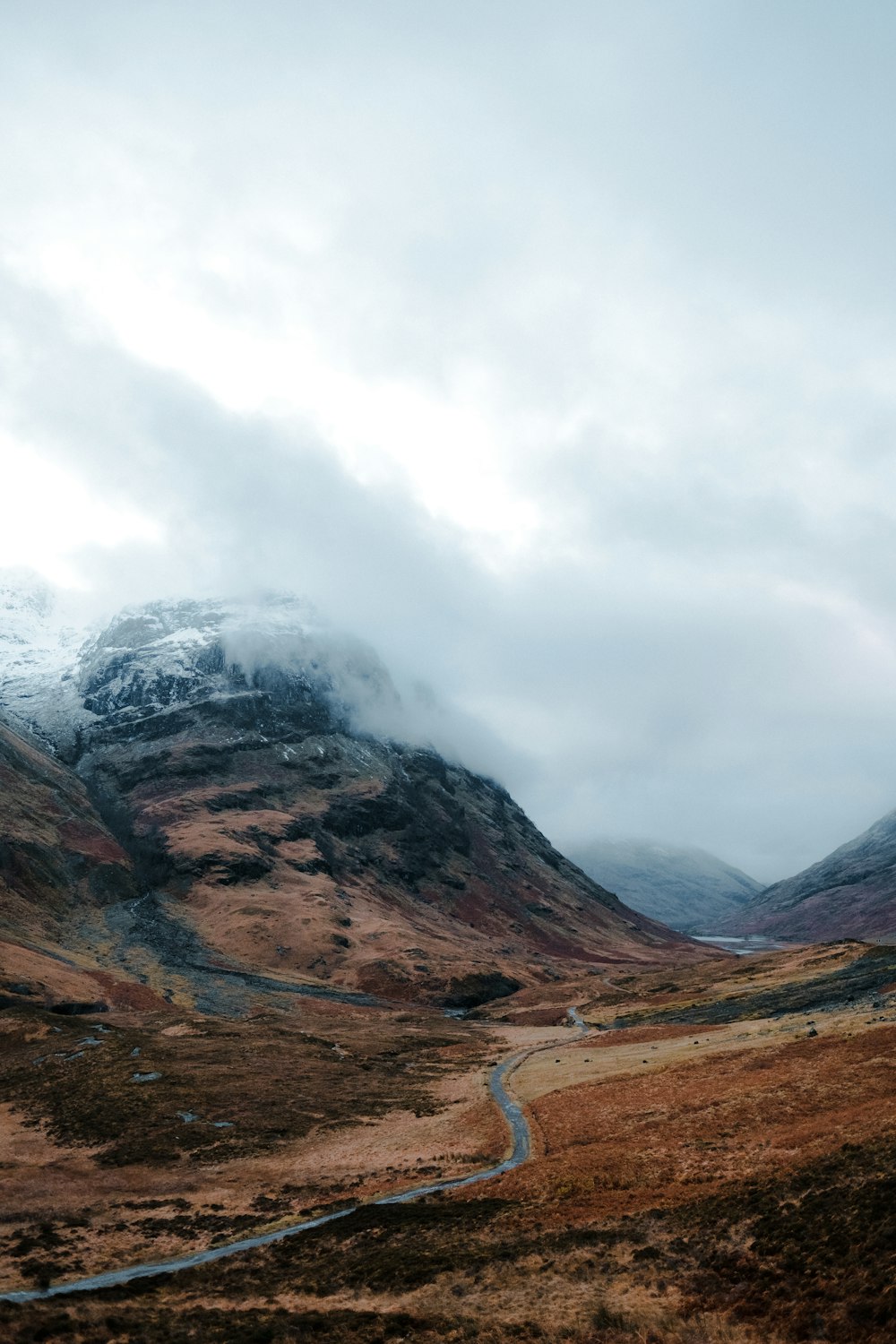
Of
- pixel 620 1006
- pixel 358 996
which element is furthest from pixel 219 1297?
pixel 358 996

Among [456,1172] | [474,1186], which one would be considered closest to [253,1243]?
[474,1186]

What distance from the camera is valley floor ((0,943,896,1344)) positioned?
25.5 m

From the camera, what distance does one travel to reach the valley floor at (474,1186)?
25.5m

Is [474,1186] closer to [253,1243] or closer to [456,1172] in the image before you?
[456,1172]

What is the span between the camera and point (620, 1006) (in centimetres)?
12519

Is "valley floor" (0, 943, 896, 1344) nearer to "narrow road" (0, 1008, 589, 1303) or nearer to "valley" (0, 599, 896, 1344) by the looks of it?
"valley" (0, 599, 896, 1344)

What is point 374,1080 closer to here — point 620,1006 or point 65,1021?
point 65,1021

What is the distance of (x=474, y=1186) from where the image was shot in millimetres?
42469

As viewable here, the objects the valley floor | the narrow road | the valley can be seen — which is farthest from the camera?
the narrow road

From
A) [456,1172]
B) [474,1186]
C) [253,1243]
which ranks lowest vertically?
[456,1172]

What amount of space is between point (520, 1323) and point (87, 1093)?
5562 centimetres

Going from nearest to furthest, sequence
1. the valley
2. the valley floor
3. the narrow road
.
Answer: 1. the valley floor
2. the valley
3. the narrow road

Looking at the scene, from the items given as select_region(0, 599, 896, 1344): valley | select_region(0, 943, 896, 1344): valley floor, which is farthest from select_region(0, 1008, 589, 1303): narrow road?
select_region(0, 943, 896, 1344): valley floor

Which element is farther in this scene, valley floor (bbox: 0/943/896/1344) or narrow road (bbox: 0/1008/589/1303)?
narrow road (bbox: 0/1008/589/1303)
